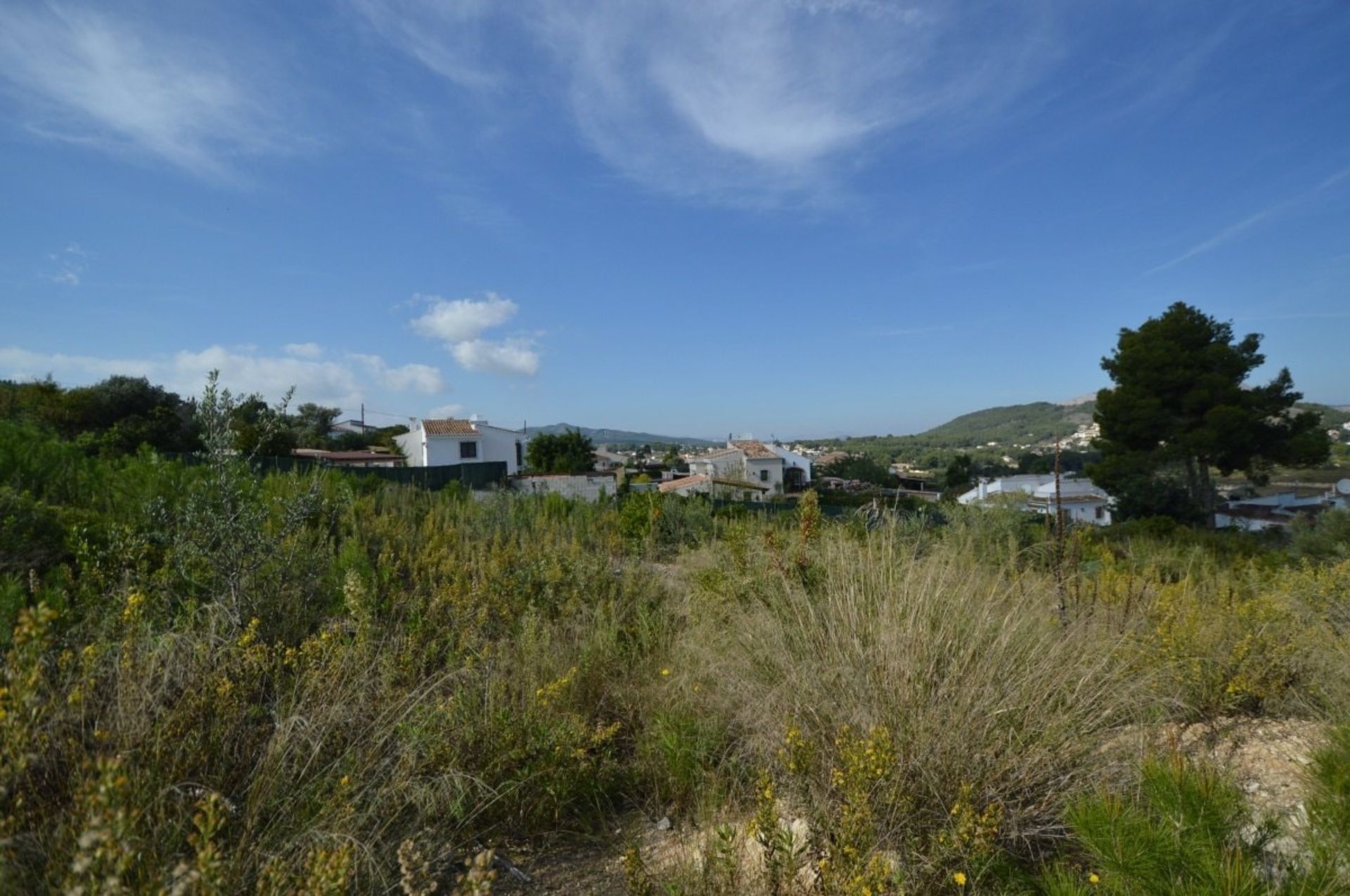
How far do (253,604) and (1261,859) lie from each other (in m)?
3.64

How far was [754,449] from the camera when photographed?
168 ft

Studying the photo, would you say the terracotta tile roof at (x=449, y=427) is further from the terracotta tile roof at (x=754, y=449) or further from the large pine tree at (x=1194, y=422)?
the large pine tree at (x=1194, y=422)

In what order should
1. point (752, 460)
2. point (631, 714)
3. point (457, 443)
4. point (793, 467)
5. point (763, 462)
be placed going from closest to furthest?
1. point (631, 714)
2. point (457, 443)
3. point (752, 460)
4. point (763, 462)
5. point (793, 467)

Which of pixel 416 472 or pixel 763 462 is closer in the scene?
pixel 416 472

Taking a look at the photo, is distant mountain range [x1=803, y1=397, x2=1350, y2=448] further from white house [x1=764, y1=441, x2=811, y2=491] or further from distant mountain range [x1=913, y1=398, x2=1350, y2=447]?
white house [x1=764, y1=441, x2=811, y2=491]

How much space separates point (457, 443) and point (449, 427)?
129 centimetres

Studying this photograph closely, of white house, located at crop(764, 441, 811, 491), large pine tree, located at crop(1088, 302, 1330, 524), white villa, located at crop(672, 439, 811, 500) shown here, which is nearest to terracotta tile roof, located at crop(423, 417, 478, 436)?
white villa, located at crop(672, 439, 811, 500)

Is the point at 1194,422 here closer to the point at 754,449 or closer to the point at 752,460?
the point at 752,460

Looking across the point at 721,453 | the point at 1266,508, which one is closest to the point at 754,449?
the point at 721,453

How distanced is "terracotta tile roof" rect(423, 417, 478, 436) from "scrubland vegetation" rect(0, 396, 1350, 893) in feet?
127

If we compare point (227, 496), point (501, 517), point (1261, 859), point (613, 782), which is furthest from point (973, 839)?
point (501, 517)

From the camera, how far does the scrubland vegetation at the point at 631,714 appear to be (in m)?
1.47

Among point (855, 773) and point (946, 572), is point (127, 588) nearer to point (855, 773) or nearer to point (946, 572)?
point (855, 773)

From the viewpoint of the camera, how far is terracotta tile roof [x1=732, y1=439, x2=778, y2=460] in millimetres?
49969
